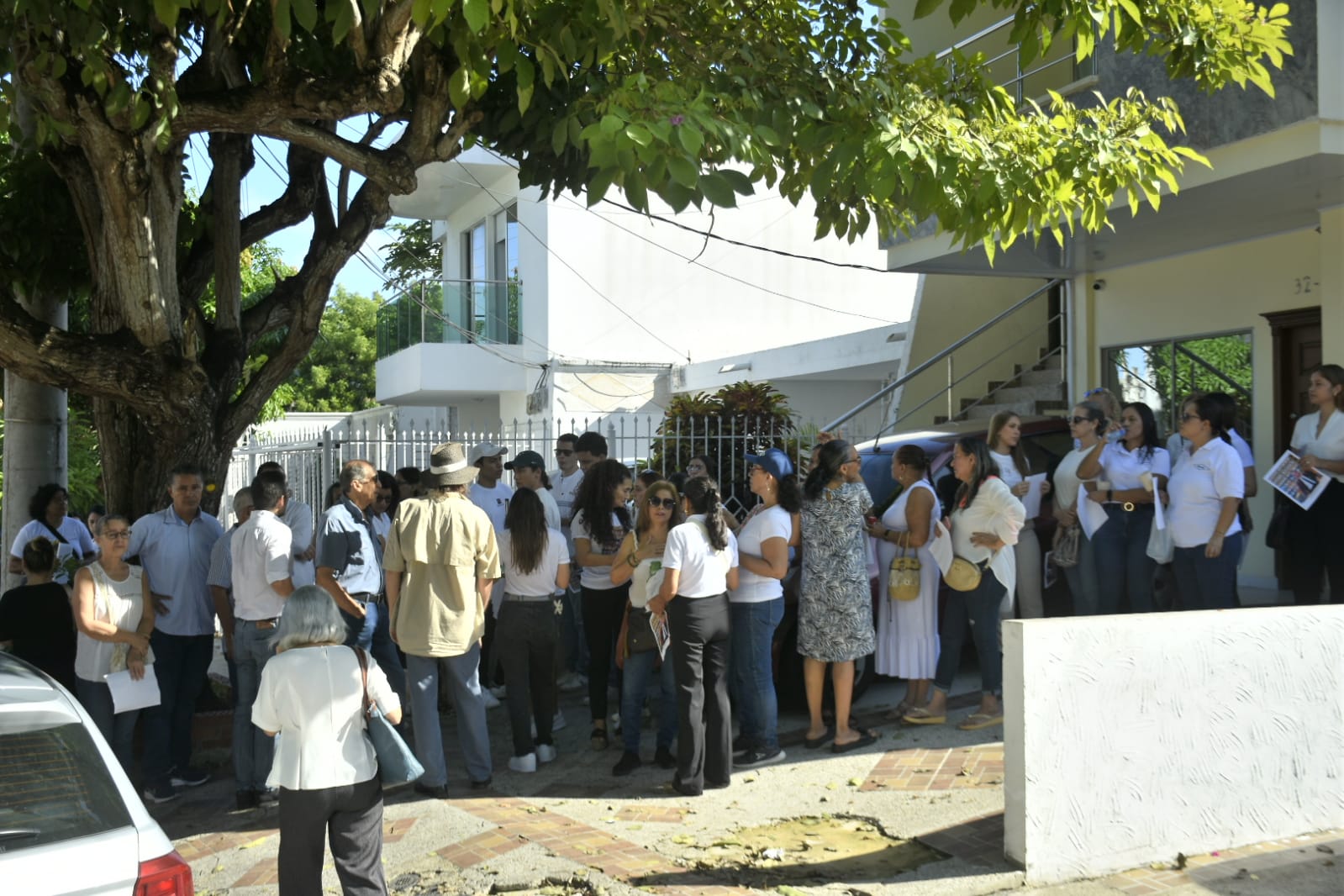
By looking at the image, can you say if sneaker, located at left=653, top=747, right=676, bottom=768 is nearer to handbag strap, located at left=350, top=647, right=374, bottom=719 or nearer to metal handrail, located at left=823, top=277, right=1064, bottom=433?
handbag strap, located at left=350, top=647, right=374, bottom=719

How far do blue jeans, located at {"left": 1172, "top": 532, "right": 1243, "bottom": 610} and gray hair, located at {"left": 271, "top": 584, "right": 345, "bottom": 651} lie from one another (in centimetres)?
535

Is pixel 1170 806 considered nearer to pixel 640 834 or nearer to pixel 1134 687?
pixel 1134 687

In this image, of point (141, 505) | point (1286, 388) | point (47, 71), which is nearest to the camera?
point (47, 71)

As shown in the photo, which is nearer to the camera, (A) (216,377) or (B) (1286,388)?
(A) (216,377)

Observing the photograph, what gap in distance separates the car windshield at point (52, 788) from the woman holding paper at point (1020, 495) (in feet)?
19.4

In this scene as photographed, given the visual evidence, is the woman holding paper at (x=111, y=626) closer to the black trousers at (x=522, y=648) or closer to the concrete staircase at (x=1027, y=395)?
the black trousers at (x=522, y=648)

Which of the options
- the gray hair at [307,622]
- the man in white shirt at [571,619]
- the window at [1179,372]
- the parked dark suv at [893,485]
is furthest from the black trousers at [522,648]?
the window at [1179,372]

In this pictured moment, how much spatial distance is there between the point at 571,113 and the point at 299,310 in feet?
9.31

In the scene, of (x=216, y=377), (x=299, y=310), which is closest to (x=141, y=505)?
(x=216, y=377)

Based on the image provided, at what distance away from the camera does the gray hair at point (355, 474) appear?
676 cm

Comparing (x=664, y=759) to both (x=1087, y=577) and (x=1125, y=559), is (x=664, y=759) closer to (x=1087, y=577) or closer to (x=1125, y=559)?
(x=1087, y=577)

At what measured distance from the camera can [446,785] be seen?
21.5 feet

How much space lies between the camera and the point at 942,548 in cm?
727

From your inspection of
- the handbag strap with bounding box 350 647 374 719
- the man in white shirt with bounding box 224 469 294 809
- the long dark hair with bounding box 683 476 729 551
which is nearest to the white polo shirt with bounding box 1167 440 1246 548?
the long dark hair with bounding box 683 476 729 551
